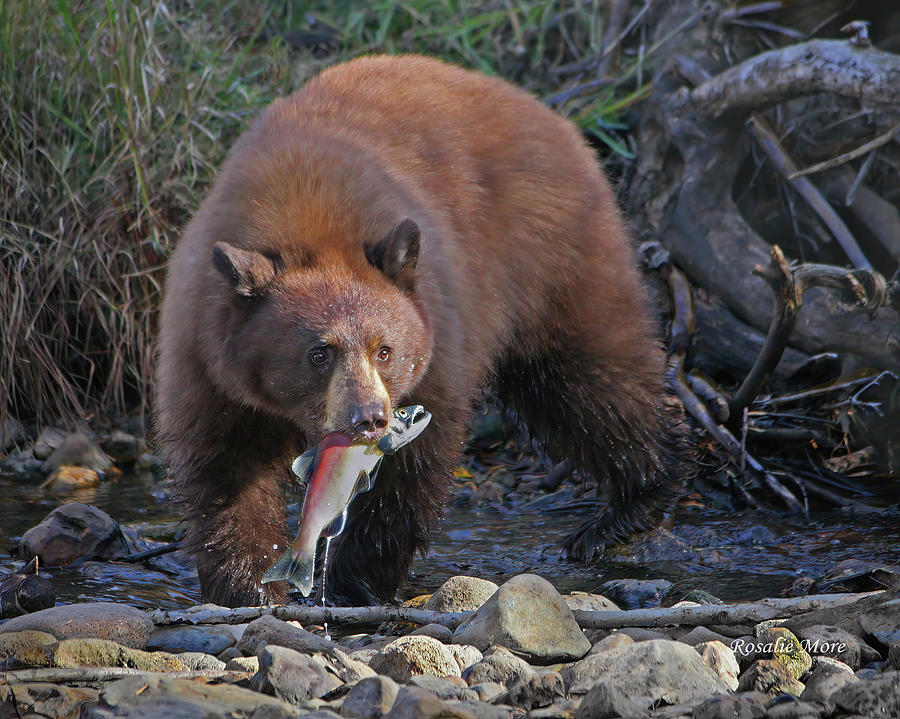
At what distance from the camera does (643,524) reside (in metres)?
5.45

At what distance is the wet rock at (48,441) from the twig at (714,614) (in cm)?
367

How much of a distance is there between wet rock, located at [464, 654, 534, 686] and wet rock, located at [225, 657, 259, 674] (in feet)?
1.88

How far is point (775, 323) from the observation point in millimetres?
5094

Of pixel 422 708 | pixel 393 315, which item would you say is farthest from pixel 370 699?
pixel 393 315

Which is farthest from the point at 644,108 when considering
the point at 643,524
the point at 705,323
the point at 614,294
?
the point at 643,524

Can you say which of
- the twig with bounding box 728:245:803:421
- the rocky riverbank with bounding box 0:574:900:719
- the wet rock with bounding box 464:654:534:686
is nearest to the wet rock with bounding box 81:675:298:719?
the rocky riverbank with bounding box 0:574:900:719

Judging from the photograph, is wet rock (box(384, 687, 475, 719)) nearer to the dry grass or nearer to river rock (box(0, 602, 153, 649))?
river rock (box(0, 602, 153, 649))

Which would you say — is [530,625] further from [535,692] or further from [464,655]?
[535,692]

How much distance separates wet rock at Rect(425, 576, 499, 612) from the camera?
12.4ft

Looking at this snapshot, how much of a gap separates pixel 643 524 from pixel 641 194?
6.96 ft

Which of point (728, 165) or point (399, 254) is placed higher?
point (728, 165)

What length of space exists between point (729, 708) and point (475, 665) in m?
0.72

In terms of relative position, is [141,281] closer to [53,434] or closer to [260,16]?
[53,434]

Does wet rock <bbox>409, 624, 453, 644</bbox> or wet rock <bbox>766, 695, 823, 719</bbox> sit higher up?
wet rock <bbox>766, 695, 823, 719</bbox>
